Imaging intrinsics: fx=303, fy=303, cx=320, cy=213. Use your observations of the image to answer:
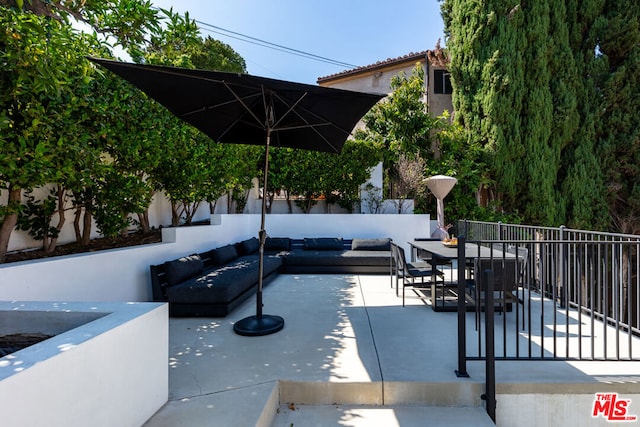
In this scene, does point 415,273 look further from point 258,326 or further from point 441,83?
point 441,83

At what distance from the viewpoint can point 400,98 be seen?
423 inches

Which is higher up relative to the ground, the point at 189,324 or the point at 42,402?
the point at 42,402

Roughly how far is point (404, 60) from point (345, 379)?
13.8 metres

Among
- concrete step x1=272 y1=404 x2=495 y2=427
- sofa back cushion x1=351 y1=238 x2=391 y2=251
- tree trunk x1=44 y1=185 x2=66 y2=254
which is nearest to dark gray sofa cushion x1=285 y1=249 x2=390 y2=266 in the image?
sofa back cushion x1=351 y1=238 x2=391 y2=251

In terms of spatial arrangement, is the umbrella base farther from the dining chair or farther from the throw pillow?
the throw pillow

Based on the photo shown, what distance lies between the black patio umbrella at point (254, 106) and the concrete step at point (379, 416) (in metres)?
1.22

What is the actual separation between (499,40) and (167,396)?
12.2 metres

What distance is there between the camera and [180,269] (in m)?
4.39

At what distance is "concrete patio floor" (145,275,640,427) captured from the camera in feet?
7.43

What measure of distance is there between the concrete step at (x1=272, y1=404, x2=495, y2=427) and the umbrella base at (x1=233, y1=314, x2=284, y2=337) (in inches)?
42.8

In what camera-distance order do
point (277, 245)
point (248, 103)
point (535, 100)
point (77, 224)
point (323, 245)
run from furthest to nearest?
point (535, 100) < point (277, 245) < point (323, 245) < point (77, 224) < point (248, 103)

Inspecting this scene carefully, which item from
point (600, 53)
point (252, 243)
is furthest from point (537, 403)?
point (600, 53)

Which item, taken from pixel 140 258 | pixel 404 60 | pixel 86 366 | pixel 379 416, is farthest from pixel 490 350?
pixel 404 60

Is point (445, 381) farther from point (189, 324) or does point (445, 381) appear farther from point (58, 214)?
point (58, 214)
